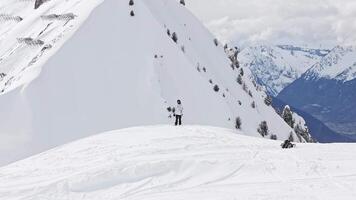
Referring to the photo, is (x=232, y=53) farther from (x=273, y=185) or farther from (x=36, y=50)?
(x=273, y=185)

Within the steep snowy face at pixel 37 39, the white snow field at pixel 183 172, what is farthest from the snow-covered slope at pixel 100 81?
the white snow field at pixel 183 172

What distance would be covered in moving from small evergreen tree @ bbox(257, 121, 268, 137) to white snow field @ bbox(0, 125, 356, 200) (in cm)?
4857

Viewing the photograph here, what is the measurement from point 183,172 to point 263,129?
193 ft

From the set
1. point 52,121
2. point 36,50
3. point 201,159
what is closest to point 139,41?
point 36,50

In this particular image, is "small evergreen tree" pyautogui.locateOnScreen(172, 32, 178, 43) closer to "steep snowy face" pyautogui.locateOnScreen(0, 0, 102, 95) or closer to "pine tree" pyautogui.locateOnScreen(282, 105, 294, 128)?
"steep snowy face" pyautogui.locateOnScreen(0, 0, 102, 95)

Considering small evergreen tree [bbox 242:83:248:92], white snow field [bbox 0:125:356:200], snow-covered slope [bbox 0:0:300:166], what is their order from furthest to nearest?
small evergreen tree [bbox 242:83:248:92]
snow-covered slope [bbox 0:0:300:166]
white snow field [bbox 0:125:356:200]

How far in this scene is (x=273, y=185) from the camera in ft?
69.3

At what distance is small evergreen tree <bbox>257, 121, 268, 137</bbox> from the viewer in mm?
80000

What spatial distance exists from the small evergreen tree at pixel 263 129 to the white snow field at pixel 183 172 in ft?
159

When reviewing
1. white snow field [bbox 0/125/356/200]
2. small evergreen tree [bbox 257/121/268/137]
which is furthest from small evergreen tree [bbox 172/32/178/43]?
white snow field [bbox 0/125/356/200]

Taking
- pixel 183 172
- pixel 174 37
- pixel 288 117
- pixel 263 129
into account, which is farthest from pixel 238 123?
pixel 288 117

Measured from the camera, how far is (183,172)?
24234 millimetres

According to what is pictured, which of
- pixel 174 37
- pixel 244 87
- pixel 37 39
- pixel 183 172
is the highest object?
pixel 174 37

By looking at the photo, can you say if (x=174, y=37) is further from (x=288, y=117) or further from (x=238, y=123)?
(x=288, y=117)
